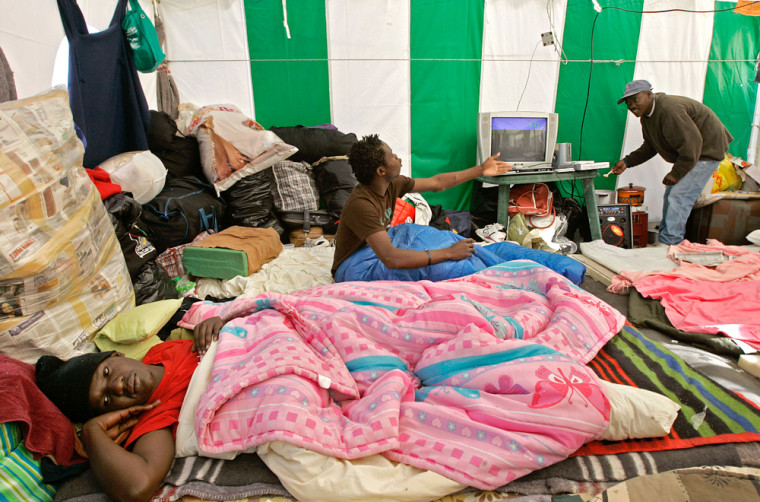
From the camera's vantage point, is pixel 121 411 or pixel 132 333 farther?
pixel 132 333

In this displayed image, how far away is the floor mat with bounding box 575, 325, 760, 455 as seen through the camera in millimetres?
1190

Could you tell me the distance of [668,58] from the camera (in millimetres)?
4523

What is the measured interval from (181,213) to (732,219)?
4659mm

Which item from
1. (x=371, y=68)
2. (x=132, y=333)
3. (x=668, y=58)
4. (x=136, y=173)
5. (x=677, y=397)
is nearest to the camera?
(x=677, y=397)

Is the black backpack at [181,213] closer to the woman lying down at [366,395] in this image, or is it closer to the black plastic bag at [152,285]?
the black plastic bag at [152,285]

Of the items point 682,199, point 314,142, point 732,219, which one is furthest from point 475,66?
point 732,219

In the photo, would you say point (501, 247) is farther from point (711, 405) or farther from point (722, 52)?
point (722, 52)

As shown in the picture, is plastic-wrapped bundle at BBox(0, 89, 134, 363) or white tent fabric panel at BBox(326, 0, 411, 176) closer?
plastic-wrapped bundle at BBox(0, 89, 134, 363)

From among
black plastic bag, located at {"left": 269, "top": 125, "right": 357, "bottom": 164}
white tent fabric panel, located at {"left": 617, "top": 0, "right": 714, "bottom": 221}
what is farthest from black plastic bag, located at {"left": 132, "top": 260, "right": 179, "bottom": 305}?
white tent fabric panel, located at {"left": 617, "top": 0, "right": 714, "bottom": 221}

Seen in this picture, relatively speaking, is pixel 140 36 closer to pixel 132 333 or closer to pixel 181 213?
pixel 181 213

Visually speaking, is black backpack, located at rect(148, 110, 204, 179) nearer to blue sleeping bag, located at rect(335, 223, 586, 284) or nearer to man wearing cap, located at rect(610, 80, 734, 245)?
blue sleeping bag, located at rect(335, 223, 586, 284)

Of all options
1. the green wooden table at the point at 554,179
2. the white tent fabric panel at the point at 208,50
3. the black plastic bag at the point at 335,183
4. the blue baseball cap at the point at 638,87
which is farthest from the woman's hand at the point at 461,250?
the white tent fabric panel at the point at 208,50

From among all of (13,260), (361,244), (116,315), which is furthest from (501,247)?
(13,260)

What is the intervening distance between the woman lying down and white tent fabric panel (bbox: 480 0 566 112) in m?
3.54
